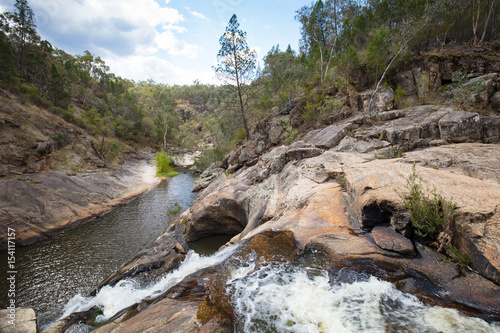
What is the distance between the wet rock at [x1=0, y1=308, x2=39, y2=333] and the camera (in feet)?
15.8

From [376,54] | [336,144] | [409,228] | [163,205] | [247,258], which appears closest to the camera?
[409,228]

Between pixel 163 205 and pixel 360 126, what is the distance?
1925cm

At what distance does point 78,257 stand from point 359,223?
50.0 feet

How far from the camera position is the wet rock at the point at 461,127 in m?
8.73

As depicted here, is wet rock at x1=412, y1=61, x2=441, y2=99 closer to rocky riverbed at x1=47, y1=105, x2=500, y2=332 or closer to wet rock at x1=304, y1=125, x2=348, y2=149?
rocky riverbed at x1=47, y1=105, x2=500, y2=332

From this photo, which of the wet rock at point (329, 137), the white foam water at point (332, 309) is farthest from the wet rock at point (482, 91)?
the white foam water at point (332, 309)

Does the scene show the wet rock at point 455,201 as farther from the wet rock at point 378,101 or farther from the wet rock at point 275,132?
the wet rock at point 275,132

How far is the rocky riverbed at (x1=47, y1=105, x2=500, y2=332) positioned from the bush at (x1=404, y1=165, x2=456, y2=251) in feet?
0.52

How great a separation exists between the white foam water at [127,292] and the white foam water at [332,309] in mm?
2674

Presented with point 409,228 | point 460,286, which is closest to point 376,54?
point 409,228

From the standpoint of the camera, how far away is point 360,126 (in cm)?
1307

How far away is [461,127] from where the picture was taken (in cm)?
903

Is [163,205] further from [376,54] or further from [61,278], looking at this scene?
[376,54]

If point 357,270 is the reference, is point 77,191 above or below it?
above
